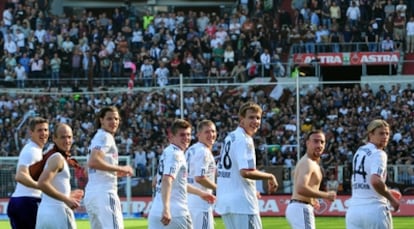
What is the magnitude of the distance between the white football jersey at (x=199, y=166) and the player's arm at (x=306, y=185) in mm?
1405

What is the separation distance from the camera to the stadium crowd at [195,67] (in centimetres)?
3309

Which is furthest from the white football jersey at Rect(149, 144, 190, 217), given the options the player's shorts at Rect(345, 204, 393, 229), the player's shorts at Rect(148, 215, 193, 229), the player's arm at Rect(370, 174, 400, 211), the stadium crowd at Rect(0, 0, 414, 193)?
the stadium crowd at Rect(0, 0, 414, 193)

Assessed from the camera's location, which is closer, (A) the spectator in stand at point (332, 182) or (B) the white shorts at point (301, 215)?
(B) the white shorts at point (301, 215)

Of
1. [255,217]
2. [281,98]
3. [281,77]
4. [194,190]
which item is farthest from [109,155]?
[281,77]

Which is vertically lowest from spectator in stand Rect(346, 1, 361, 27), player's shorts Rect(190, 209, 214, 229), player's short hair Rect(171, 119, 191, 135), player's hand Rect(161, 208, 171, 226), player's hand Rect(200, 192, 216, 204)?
player's shorts Rect(190, 209, 214, 229)

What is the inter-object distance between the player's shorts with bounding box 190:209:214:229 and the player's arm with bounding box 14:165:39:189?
8.51 ft

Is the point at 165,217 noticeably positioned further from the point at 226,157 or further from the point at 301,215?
the point at 301,215

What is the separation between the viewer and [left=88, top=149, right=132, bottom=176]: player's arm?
540 inches

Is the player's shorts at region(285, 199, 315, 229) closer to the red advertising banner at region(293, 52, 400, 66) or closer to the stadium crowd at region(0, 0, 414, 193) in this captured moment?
the stadium crowd at region(0, 0, 414, 193)

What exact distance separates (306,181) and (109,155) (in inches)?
101

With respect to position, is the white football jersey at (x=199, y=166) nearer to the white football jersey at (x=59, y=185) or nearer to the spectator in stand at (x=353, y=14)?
the white football jersey at (x=59, y=185)

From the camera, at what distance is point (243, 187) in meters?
13.6

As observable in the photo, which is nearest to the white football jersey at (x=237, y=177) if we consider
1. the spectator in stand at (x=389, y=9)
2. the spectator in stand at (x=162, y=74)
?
the spectator in stand at (x=162, y=74)

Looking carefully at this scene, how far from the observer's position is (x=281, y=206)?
98.2 feet
